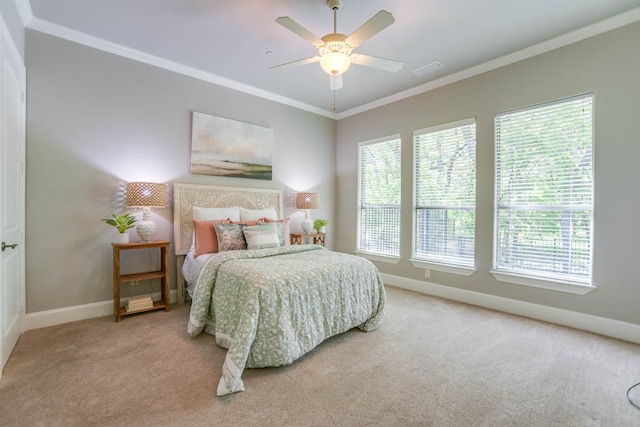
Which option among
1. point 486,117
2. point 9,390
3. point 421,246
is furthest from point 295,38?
point 9,390

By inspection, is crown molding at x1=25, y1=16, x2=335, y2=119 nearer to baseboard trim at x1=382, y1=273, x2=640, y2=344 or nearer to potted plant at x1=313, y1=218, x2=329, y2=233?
potted plant at x1=313, y1=218, x2=329, y2=233

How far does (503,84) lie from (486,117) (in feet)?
1.30

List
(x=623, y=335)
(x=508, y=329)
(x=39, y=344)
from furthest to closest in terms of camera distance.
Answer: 1. (x=508, y=329)
2. (x=623, y=335)
3. (x=39, y=344)

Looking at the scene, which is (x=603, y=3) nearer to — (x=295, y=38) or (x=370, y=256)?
(x=295, y=38)

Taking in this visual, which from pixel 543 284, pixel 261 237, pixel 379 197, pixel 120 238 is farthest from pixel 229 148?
pixel 543 284

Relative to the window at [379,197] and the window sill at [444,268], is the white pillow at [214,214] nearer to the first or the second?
the window at [379,197]

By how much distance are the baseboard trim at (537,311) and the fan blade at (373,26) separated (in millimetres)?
3222

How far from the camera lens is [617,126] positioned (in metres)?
2.79

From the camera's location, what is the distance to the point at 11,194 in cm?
238

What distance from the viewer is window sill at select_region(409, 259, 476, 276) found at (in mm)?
3799

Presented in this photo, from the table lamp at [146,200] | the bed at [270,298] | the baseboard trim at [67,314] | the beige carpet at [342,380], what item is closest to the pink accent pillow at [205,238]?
the bed at [270,298]

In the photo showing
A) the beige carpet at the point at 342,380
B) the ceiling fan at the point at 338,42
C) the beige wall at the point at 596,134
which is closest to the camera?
the beige carpet at the point at 342,380

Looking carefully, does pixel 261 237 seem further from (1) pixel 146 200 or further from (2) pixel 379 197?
(2) pixel 379 197

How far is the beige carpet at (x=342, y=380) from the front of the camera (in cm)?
169
